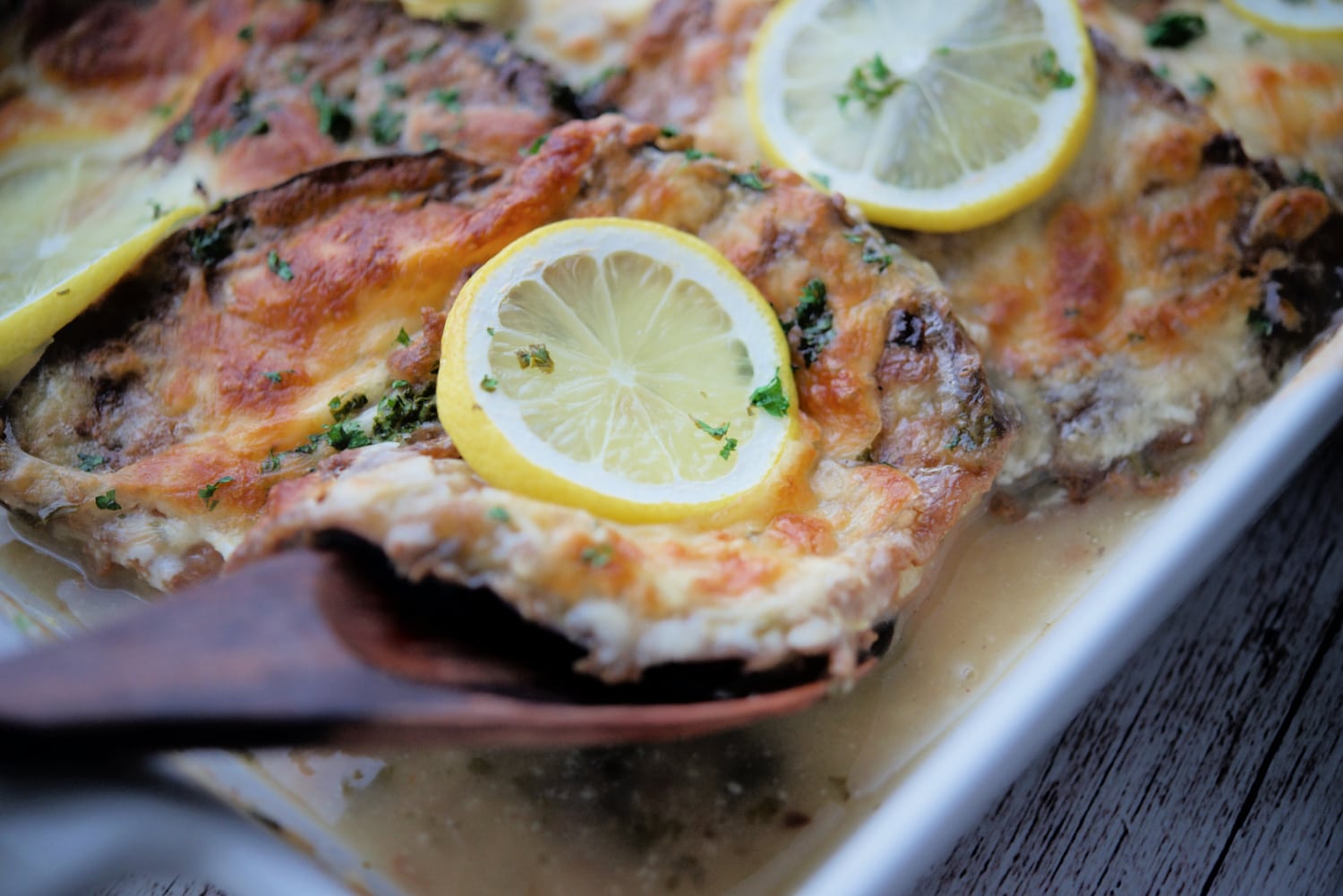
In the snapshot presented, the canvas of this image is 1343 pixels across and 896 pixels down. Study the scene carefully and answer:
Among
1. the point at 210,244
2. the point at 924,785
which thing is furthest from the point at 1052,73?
the point at 210,244

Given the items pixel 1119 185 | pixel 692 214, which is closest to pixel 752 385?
pixel 692 214

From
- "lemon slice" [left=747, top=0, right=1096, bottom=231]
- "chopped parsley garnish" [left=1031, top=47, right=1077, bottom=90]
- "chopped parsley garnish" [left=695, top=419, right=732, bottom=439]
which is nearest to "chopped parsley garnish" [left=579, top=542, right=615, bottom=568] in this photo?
"chopped parsley garnish" [left=695, top=419, right=732, bottom=439]

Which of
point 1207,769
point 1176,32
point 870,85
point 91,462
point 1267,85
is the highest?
point 91,462

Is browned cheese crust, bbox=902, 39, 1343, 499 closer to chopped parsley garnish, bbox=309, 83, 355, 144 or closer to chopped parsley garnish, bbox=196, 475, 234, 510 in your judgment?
chopped parsley garnish, bbox=309, 83, 355, 144

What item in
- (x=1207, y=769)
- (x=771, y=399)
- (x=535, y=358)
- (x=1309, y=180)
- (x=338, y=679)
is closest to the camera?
(x=338, y=679)

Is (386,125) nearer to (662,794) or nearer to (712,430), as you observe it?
(712,430)

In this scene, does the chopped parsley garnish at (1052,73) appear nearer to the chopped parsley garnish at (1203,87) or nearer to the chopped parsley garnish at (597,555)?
the chopped parsley garnish at (1203,87)

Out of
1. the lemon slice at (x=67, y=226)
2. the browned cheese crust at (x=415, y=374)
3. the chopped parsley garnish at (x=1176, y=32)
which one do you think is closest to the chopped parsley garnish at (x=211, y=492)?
the browned cheese crust at (x=415, y=374)
